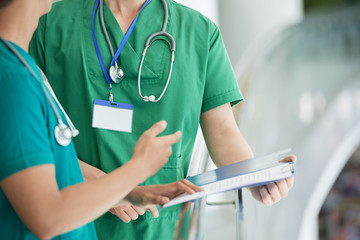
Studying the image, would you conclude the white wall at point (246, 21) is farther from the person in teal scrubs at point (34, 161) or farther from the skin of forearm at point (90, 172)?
the person in teal scrubs at point (34, 161)

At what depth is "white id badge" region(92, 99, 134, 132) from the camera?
43.1 inches

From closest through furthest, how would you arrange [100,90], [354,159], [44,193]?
1. [44,193]
2. [100,90]
3. [354,159]

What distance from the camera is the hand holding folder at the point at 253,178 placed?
2.64 ft

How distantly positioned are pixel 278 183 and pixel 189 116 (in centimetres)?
29

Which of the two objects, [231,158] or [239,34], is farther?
[239,34]

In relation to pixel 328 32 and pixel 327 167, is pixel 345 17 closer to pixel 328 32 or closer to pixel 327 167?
pixel 328 32

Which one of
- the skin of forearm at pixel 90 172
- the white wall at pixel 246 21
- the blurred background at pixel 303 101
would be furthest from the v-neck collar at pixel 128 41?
the white wall at pixel 246 21

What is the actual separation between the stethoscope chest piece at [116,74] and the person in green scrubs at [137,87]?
0.06ft

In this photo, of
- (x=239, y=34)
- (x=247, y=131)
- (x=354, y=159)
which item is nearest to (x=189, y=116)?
(x=247, y=131)

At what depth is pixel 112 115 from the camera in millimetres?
1102

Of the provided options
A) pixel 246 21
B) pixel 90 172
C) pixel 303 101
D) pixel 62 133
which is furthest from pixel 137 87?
pixel 303 101

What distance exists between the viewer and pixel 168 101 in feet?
3.75

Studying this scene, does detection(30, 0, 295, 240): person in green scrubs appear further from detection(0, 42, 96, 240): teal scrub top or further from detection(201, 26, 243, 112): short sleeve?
detection(0, 42, 96, 240): teal scrub top

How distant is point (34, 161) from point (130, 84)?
482 mm
